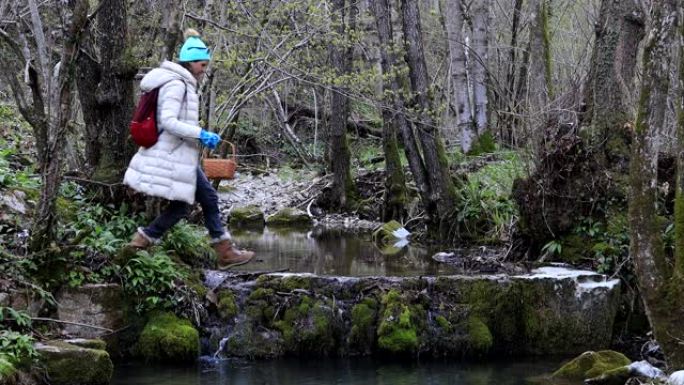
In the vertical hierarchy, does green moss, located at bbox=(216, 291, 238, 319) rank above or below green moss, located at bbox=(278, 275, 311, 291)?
below

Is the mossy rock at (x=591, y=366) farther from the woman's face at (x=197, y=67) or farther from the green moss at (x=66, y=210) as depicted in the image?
the green moss at (x=66, y=210)

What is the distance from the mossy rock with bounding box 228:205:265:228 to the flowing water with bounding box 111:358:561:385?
29.3ft

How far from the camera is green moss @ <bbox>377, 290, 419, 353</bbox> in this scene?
27.8 feet

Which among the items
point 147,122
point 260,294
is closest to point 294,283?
point 260,294

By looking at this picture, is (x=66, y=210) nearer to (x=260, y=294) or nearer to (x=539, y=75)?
(x=260, y=294)

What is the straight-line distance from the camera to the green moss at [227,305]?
27.9 ft

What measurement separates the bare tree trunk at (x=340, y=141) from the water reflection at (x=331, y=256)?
222 centimetres

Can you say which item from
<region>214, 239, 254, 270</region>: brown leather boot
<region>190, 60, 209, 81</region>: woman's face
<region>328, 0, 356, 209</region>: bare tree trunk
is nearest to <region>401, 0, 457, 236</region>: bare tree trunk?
<region>328, 0, 356, 209</region>: bare tree trunk

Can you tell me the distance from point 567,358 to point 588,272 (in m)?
1.15

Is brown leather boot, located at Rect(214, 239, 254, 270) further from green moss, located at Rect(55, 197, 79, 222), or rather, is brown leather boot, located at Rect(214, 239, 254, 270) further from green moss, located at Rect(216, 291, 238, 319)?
green moss, located at Rect(55, 197, 79, 222)

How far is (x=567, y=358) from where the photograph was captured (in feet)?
28.6

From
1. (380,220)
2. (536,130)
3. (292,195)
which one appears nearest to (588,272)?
(536,130)

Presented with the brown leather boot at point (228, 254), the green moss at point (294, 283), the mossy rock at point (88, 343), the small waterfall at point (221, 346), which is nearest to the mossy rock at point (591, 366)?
the green moss at point (294, 283)

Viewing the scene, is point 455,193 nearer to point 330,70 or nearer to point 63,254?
point 330,70
